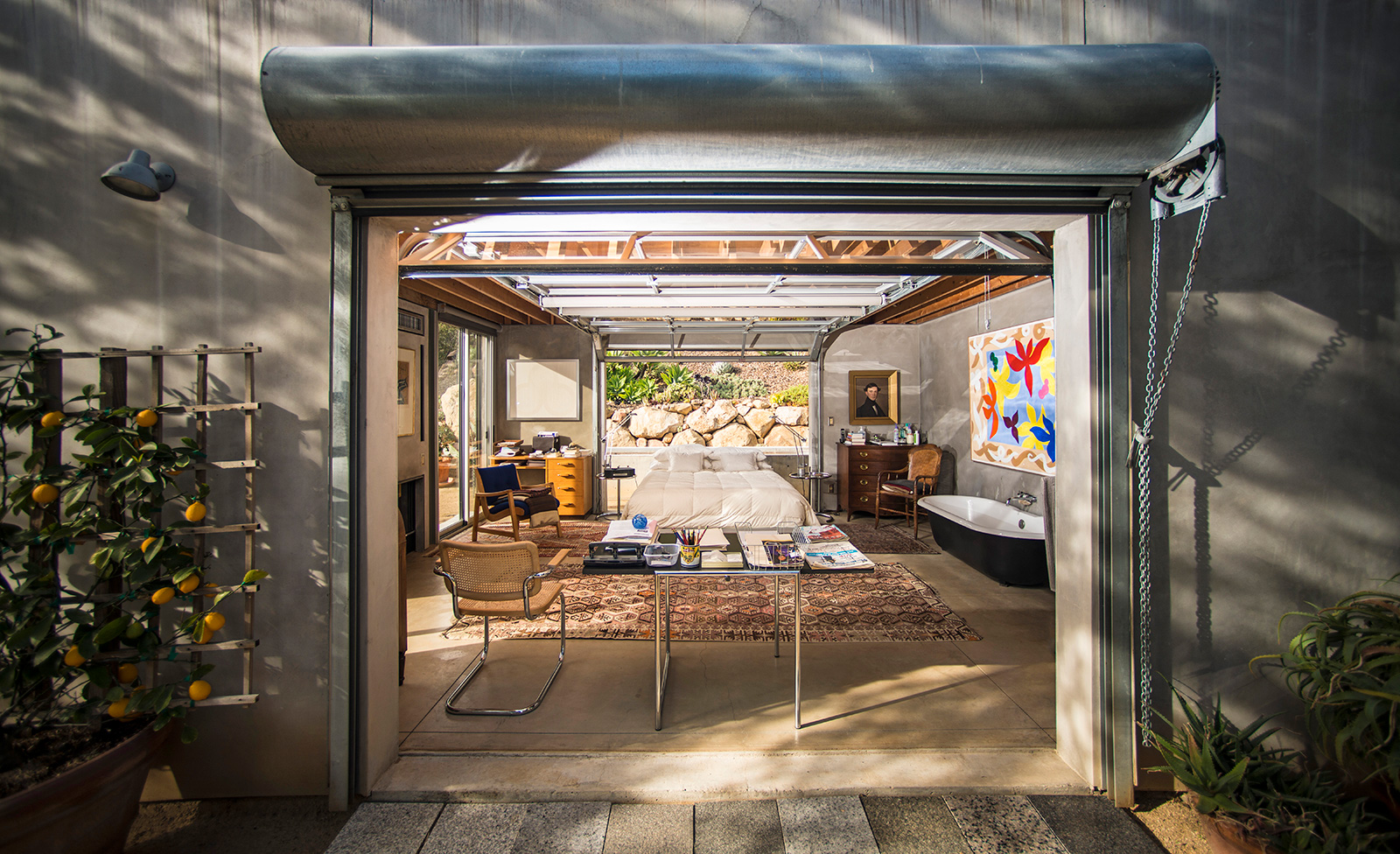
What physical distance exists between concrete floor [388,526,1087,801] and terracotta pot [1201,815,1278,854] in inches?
15.6

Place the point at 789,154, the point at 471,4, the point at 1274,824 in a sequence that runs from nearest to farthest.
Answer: the point at 1274,824, the point at 789,154, the point at 471,4

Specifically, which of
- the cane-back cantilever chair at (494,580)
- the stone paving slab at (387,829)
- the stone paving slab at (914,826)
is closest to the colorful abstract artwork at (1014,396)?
the stone paving slab at (914,826)

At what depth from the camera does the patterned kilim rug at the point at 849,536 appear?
5700mm

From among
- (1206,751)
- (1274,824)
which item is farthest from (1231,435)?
(1274,824)

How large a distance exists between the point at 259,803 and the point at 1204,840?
342 centimetres

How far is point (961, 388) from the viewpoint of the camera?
682cm

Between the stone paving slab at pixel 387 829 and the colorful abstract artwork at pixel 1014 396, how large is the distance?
5.14 m

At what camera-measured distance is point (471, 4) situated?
6.85 ft

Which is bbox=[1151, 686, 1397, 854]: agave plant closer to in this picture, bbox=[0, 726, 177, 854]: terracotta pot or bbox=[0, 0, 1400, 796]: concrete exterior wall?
bbox=[0, 0, 1400, 796]: concrete exterior wall

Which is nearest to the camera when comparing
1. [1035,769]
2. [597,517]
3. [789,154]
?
[789,154]

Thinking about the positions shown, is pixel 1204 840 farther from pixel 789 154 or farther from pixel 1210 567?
pixel 789 154

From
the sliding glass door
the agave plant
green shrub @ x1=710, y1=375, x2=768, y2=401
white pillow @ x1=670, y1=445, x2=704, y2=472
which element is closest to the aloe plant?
the agave plant

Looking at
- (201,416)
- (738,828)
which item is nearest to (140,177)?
(201,416)

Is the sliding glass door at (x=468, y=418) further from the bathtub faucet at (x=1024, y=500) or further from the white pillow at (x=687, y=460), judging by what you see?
the bathtub faucet at (x=1024, y=500)
